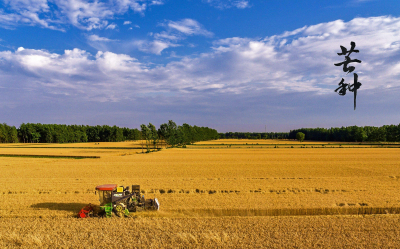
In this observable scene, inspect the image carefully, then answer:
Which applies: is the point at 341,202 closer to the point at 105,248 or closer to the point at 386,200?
the point at 386,200

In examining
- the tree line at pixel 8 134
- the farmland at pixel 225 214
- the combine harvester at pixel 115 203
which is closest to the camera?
the farmland at pixel 225 214

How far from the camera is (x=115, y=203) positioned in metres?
15.3

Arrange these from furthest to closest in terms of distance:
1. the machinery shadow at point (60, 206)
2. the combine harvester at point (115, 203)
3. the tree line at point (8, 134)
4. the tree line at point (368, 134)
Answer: the tree line at point (8, 134), the tree line at point (368, 134), the machinery shadow at point (60, 206), the combine harvester at point (115, 203)

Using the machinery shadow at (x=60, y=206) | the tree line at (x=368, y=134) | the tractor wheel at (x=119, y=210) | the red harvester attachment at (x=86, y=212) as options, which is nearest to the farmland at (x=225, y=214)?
the machinery shadow at (x=60, y=206)

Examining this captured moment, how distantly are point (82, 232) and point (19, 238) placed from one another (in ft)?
9.25

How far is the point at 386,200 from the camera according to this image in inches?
730

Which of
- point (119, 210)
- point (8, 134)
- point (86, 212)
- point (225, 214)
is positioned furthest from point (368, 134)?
point (8, 134)

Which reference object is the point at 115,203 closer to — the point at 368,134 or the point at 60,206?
the point at 60,206

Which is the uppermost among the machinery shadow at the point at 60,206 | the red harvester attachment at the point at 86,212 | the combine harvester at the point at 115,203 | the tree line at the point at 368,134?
the tree line at the point at 368,134

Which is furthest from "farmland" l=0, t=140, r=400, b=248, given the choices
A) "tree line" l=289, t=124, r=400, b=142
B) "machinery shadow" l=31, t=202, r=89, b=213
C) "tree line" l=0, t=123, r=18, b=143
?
"tree line" l=0, t=123, r=18, b=143

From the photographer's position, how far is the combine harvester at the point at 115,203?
Answer: 15242 millimetres

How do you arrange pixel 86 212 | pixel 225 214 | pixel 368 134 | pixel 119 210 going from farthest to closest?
pixel 368 134 → pixel 225 214 → pixel 86 212 → pixel 119 210

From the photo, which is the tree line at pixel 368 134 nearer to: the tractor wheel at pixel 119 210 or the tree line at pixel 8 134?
the tractor wheel at pixel 119 210

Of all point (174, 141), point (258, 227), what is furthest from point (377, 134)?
point (258, 227)
